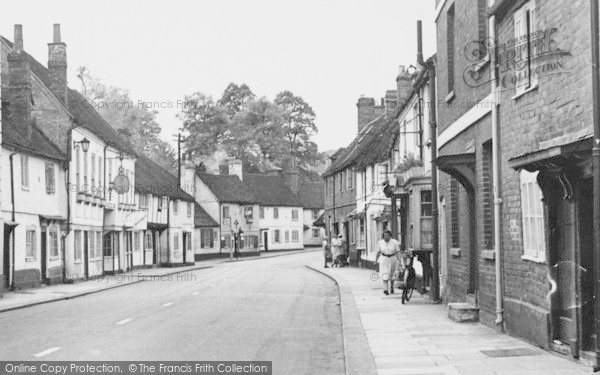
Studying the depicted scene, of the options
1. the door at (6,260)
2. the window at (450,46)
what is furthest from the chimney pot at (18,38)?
the window at (450,46)

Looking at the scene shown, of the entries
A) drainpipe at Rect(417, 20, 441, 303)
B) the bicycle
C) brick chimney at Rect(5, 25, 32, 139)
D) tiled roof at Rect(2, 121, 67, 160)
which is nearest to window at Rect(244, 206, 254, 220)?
tiled roof at Rect(2, 121, 67, 160)

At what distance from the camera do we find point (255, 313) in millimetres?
17719

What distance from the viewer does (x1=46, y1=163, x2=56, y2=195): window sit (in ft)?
103

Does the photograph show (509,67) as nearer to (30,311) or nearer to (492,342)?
(492,342)

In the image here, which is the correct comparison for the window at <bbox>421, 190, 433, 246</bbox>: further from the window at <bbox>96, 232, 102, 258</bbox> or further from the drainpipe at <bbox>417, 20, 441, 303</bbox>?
the window at <bbox>96, 232, 102, 258</bbox>

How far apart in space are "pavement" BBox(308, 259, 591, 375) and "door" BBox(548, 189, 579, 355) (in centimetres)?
40

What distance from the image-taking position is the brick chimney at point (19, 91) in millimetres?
30953

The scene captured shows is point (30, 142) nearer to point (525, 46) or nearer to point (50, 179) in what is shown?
point (50, 179)

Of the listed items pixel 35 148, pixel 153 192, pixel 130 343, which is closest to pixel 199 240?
pixel 153 192

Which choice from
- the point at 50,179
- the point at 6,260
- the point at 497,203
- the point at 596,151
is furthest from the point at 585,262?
the point at 50,179

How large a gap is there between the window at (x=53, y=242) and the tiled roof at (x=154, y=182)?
Answer: 50.9 feet

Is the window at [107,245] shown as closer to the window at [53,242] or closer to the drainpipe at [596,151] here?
the window at [53,242]

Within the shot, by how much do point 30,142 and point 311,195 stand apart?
65606 millimetres

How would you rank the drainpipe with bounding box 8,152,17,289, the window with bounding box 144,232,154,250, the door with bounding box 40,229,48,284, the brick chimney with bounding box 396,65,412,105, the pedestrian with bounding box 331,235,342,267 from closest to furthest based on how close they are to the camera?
1. the drainpipe with bounding box 8,152,17,289
2. the door with bounding box 40,229,48,284
3. the brick chimney with bounding box 396,65,412,105
4. the pedestrian with bounding box 331,235,342,267
5. the window with bounding box 144,232,154,250
